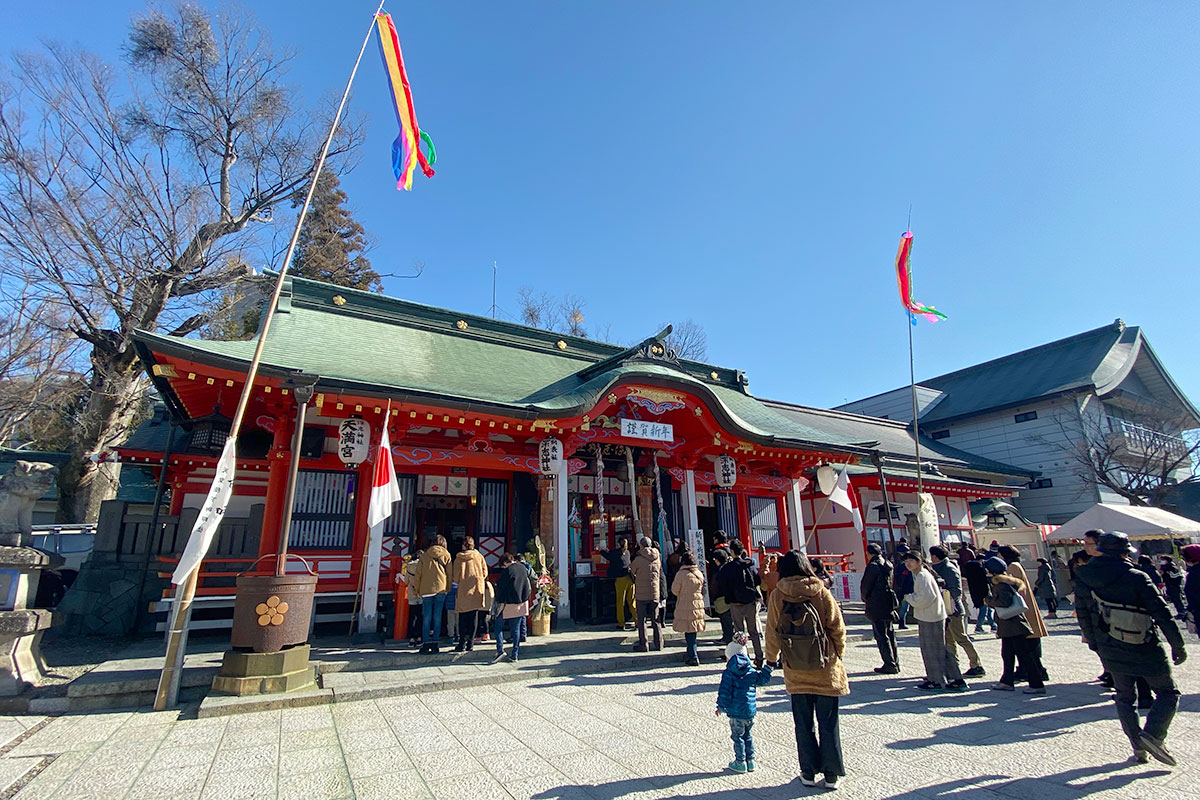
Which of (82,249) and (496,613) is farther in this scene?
(82,249)

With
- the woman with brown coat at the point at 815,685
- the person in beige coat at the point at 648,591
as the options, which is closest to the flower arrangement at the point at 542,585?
the person in beige coat at the point at 648,591

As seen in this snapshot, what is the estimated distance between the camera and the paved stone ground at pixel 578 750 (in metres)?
3.91

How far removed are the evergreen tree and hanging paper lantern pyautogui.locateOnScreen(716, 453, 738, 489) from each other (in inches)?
843

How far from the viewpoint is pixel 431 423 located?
9.96 meters

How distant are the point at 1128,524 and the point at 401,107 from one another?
1768 cm

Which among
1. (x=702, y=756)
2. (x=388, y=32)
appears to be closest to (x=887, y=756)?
(x=702, y=756)

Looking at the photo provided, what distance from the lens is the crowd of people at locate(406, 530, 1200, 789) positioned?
13.1 ft

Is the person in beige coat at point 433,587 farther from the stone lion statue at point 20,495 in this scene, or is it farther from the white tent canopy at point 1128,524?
the white tent canopy at point 1128,524

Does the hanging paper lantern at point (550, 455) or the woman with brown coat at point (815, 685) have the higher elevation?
the hanging paper lantern at point (550, 455)

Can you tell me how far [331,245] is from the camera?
28.0 metres

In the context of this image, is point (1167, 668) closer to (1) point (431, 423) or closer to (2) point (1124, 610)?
(2) point (1124, 610)

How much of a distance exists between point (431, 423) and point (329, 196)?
80.0 ft

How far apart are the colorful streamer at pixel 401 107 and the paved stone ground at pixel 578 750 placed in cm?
751

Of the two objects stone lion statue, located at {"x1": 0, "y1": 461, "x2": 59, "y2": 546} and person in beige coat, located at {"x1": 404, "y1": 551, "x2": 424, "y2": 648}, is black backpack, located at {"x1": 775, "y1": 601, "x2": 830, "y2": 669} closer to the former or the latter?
person in beige coat, located at {"x1": 404, "y1": 551, "x2": 424, "y2": 648}
